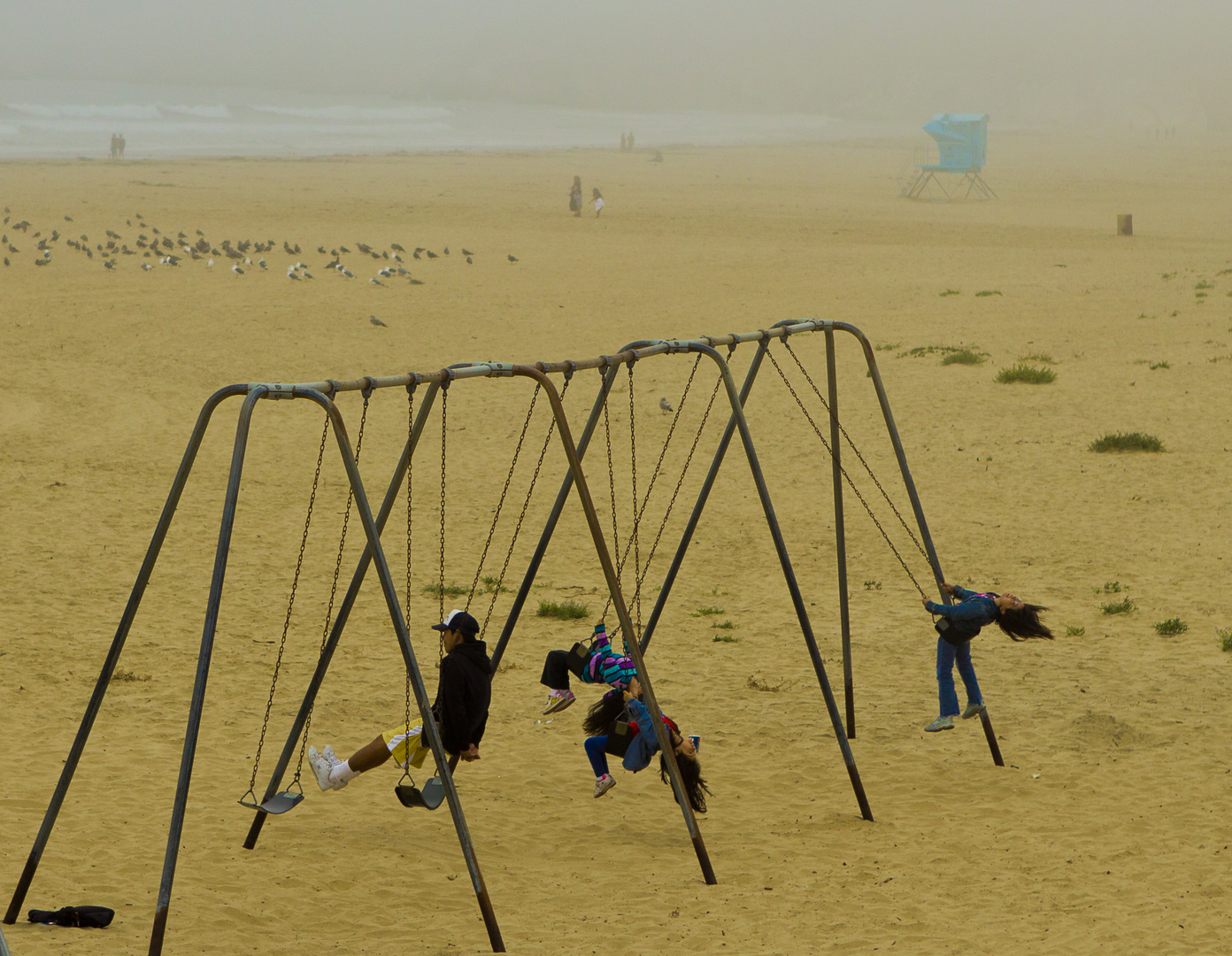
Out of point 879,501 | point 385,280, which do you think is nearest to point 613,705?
point 879,501

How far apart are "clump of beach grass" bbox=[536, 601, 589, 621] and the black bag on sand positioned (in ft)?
19.6

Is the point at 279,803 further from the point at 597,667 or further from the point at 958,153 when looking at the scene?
the point at 958,153

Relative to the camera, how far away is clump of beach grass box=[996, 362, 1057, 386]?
827 inches

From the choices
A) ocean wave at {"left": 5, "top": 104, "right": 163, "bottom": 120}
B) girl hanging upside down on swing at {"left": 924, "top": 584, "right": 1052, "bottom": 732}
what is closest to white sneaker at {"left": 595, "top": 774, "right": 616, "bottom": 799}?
girl hanging upside down on swing at {"left": 924, "top": 584, "right": 1052, "bottom": 732}

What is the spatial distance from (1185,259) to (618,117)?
518 ft

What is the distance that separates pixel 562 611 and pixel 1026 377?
1200 centimetres

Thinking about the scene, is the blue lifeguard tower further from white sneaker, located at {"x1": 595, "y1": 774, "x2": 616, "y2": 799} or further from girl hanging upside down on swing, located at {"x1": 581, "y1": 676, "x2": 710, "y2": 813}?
girl hanging upside down on swing, located at {"x1": 581, "y1": 676, "x2": 710, "y2": 813}

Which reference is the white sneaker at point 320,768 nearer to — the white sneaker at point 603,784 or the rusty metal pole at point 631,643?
the white sneaker at point 603,784

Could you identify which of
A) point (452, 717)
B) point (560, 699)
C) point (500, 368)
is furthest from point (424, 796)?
point (500, 368)

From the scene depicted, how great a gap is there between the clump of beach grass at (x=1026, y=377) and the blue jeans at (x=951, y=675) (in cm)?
1322

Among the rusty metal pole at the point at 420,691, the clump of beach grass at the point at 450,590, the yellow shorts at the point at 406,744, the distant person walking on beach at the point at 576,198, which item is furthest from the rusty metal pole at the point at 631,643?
the distant person walking on beach at the point at 576,198

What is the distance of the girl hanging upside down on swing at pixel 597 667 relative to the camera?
25.1ft

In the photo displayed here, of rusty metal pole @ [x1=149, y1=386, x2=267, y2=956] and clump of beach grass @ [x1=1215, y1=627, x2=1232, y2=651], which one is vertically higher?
rusty metal pole @ [x1=149, y1=386, x2=267, y2=956]

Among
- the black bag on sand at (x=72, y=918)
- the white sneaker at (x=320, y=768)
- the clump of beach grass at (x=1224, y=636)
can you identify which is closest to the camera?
the black bag on sand at (x=72, y=918)
